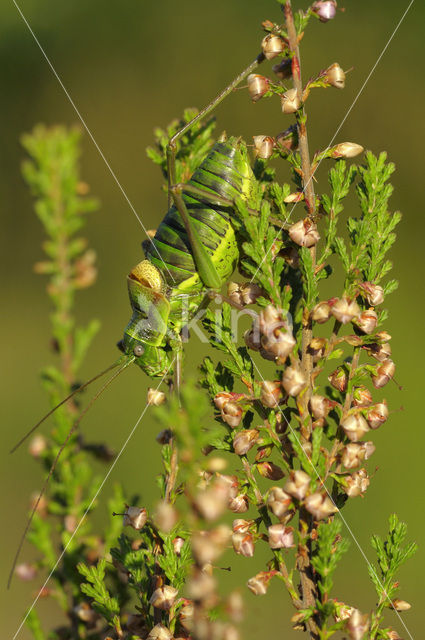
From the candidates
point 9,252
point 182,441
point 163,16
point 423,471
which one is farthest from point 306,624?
point 163,16

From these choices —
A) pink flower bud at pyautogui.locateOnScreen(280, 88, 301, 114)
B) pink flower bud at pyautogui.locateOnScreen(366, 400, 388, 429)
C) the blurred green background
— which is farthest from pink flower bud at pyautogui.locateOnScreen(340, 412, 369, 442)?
the blurred green background

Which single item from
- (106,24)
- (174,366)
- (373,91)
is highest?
(106,24)

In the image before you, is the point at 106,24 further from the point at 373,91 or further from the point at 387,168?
the point at 387,168

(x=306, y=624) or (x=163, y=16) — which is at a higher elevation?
(x=163, y=16)

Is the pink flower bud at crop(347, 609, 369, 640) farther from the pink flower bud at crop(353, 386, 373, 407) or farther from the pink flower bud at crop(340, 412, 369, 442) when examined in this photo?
the pink flower bud at crop(353, 386, 373, 407)

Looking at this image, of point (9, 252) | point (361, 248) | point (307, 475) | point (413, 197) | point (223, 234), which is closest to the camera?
point (307, 475)

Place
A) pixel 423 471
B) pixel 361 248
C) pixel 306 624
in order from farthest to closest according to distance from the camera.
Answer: pixel 423 471 < pixel 361 248 < pixel 306 624

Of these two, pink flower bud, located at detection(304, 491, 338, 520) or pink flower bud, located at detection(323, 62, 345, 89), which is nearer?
pink flower bud, located at detection(304, 491, 338, 520)

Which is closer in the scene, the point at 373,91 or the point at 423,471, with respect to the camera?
the point at 423,471
